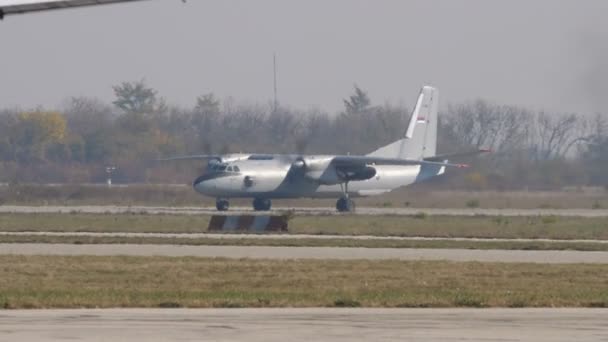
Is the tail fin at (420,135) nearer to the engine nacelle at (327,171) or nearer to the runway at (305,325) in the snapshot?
the engine nacelle at (327,171)

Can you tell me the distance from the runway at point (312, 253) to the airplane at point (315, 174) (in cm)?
2463

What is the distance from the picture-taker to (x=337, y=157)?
61656mm

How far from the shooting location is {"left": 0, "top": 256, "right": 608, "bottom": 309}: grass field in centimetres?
1973

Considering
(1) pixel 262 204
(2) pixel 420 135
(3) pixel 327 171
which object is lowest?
(1) pixel 262 204

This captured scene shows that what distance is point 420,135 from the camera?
67750mm

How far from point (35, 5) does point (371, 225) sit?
34.6 metres

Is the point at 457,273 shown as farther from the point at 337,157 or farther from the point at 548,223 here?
the point at 337,157

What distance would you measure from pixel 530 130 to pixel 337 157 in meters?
15.6

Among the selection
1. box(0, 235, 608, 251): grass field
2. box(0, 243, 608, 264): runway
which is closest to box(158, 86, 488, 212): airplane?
box(0, 235, 608, 251): grass field

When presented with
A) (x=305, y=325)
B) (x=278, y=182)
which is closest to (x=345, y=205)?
(x=278, y=182)

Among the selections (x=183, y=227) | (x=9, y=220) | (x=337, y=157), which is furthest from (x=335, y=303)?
(x=337, y=157)

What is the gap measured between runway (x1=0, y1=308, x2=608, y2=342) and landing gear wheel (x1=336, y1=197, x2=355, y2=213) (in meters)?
42.5

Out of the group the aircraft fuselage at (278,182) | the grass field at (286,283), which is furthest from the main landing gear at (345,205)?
the grass field at (286,283)

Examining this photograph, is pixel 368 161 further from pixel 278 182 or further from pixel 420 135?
pixel 420 135
